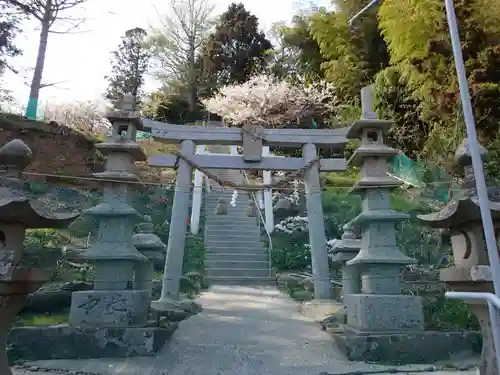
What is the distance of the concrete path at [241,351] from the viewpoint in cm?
432

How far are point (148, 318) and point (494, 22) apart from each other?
1285 centimetres

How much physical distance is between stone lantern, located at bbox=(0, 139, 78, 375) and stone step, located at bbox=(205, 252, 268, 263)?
810 cm

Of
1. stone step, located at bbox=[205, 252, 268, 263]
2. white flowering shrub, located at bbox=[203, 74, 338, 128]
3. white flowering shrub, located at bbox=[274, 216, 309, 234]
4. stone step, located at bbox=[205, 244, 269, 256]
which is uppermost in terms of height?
white flowering shrub, located at bbox=[203, 74, 338, 128]

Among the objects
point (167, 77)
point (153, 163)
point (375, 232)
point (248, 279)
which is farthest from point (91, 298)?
point (167, 77)

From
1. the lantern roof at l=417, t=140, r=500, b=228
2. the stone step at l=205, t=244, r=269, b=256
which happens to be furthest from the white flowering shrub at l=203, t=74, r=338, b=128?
the lantern roof at l=417, t=140, r=500, b=228

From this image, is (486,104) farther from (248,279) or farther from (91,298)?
(91,298)

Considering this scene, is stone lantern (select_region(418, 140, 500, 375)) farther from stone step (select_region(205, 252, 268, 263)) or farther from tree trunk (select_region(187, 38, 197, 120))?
tree trunk (select_region(187, 38, 197, 120))

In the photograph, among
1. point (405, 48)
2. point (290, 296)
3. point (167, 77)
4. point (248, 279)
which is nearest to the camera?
point (290, 296)

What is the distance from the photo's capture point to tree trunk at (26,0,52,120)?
1652 centimetres

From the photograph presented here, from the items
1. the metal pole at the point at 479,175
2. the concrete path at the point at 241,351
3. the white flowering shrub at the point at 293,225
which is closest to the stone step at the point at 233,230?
the white flowering shrub at the point at 293,225

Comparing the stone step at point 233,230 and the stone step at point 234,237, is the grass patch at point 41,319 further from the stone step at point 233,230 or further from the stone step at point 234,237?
the stone step at point 233,230

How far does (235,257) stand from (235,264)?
0.34 metres

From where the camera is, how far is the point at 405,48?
556 inches

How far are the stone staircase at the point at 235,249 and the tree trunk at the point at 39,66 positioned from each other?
8.36m
